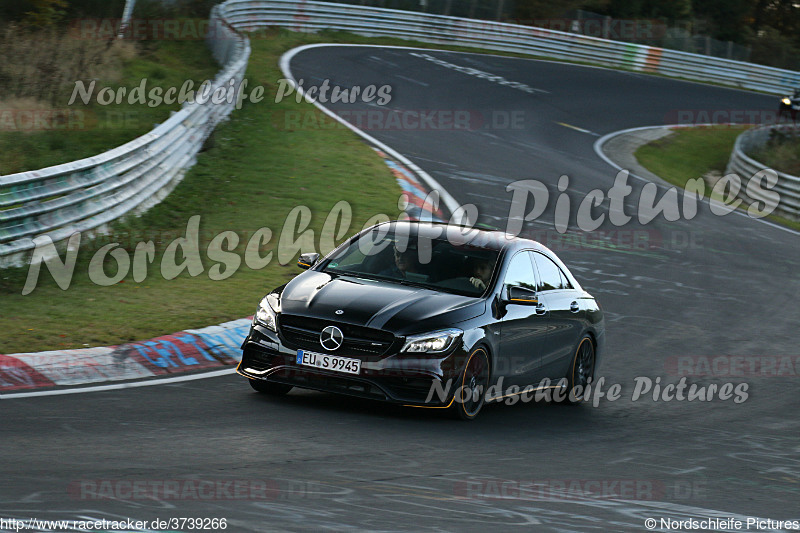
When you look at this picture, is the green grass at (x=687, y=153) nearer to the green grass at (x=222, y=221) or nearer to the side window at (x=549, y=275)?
the green grass at (x=222, y=221)

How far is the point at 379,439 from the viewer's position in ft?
25.9

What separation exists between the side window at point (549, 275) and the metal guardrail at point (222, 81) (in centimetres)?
570

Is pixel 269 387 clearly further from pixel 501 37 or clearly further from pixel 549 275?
pixel 501 37

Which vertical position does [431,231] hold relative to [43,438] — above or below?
above

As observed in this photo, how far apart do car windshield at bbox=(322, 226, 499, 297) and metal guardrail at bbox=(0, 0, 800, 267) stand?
4.46 m

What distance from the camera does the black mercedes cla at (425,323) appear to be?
8.49 m

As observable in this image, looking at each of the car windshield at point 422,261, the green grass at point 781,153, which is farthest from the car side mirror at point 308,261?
the green grass at point 781,153

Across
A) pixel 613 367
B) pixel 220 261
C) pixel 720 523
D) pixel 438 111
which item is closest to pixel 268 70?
pixel 438 111

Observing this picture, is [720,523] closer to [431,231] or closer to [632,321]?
[431,231]

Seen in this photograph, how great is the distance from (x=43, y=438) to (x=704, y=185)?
24430 mm

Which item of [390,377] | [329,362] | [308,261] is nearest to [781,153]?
[308,261]

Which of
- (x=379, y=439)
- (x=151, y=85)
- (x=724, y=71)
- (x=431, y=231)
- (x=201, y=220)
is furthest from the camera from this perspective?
(x=724, y=71)

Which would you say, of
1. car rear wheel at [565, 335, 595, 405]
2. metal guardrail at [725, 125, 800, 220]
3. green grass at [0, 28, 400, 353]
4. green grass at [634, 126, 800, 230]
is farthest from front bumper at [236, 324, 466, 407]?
metal guardrail at [725, 125, 800, 220]

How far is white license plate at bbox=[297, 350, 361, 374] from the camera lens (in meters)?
8.47
